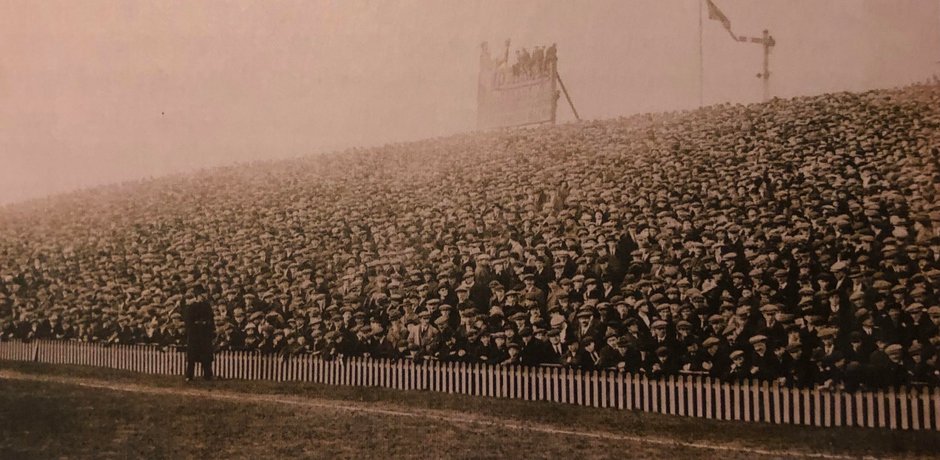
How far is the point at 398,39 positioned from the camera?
529 cm

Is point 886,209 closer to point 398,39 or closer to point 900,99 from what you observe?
point 900,99

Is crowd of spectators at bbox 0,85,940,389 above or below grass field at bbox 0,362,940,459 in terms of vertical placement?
above

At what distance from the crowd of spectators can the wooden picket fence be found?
0.31 ft

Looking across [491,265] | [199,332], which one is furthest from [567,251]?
[199,332]

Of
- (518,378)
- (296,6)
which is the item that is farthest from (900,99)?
(296,6)

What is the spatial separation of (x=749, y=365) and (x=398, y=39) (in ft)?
10.9

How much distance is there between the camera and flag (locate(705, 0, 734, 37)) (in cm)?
464

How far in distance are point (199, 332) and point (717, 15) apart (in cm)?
551

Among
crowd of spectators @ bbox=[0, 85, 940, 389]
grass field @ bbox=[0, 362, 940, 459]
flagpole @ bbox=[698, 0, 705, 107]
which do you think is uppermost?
flagpole @ bbox=[698, 0, 705, 107]

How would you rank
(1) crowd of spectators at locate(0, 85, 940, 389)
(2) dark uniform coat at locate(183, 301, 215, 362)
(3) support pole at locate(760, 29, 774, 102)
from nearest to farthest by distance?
(1) crowd of spectators at locate(0, 85, 940, 389)
(3) support pole at locate(760, 29, 774, 102)
(2) dark uniform coat at locate(183, 301, 215, 362)

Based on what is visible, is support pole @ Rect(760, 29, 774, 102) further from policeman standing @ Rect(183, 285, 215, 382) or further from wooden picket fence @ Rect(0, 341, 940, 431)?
policeman standing @ Rect(183, 285, 215, 382)

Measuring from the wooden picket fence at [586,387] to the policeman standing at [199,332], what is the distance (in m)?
0.18

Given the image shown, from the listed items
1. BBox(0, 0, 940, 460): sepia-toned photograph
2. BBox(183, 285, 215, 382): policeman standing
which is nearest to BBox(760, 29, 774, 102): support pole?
BBox(0, 0, 940, 460): sepia-toned photograph

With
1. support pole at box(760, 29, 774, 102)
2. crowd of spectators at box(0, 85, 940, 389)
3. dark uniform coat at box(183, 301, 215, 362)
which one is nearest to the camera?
crowd of spectators at box(0, 85, 940, 389)
